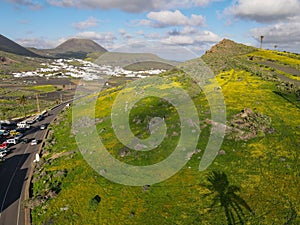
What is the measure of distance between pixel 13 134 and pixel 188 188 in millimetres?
63345

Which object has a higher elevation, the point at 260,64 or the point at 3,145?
the point at 260,64

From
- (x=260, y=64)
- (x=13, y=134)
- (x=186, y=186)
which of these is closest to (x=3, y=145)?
(x=13, y=134)

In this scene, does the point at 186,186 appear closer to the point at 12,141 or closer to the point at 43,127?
the point at 12,141

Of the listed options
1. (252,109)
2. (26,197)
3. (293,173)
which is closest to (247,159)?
(293,173)

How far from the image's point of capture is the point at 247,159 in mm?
42969

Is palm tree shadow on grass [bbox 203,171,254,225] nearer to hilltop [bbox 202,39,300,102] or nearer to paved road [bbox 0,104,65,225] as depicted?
paved road [bbox 0,104,65,225]

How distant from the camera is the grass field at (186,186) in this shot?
1321 inches

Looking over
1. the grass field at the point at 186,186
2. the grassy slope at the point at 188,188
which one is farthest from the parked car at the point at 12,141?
the grassy slope at the point at 188,188

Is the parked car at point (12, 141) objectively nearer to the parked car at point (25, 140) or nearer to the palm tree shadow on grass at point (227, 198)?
the parked car at point (25, 140)

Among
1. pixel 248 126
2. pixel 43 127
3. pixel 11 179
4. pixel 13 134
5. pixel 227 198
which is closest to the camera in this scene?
pixel 227 198

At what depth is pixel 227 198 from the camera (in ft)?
116

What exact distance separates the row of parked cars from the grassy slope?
15013 mm

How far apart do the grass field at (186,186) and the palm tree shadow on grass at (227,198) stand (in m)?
0.19

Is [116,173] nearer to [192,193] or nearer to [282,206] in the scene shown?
[192,193]
